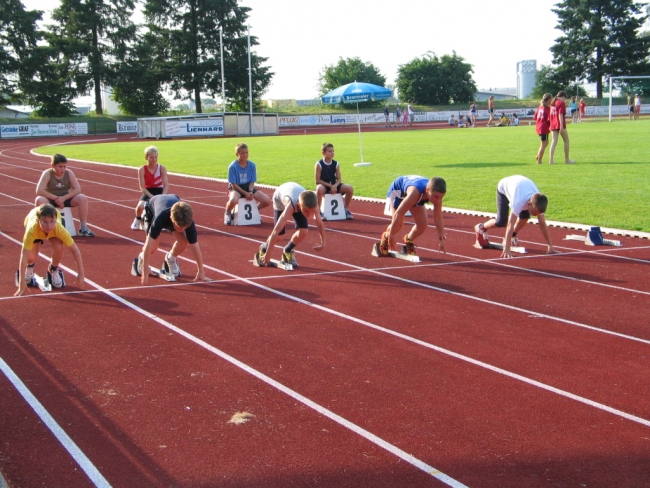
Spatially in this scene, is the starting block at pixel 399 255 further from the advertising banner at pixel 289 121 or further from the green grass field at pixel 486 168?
the advertising banner at pixel 289 121

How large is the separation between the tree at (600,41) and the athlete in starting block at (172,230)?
241 feet

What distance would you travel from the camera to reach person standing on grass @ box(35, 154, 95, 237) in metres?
12.2

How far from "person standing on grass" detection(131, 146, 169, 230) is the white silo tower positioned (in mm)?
93623

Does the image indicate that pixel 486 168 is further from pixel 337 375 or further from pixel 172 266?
pixel 337 375

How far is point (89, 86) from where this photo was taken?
217 feet

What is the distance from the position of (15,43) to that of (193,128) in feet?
77.0

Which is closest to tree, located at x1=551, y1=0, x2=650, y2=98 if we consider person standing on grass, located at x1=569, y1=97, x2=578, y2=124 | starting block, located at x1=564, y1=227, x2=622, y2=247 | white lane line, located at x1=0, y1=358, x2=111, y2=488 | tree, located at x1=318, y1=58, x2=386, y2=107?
tree, located at x1=318, y1=58, x2=386, y2=107

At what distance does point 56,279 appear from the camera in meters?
8.64

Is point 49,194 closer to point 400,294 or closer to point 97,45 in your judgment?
point 400,294

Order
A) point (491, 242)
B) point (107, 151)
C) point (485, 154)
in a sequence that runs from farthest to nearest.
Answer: point (107, 151) → point (485, 154) → point (491, 242)

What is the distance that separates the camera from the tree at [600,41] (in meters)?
74.8

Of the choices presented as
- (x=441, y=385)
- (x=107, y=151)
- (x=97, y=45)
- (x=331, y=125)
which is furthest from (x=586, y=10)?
(x=441, y=385)

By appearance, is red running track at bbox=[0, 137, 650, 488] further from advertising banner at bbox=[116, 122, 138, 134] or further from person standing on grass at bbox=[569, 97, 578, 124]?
advertising banner at bbox=[116, 122, 138, 134]

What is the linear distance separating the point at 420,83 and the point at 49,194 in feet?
223
